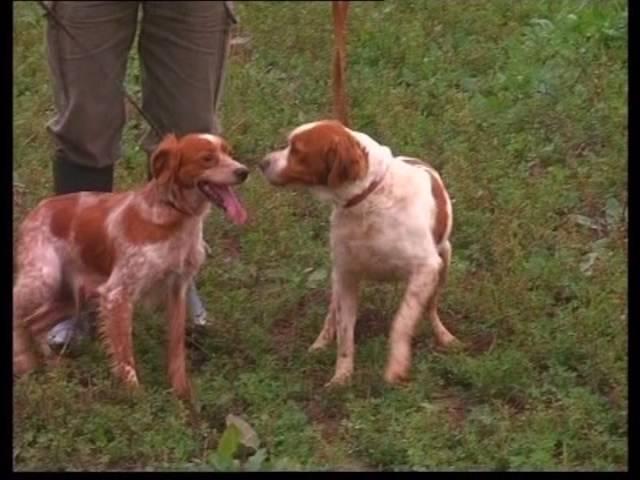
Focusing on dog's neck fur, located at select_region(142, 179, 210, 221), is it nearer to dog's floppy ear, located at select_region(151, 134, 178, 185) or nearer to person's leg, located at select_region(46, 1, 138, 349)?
dog's floppy ear, located at select_region(151, 134, 178, 185)

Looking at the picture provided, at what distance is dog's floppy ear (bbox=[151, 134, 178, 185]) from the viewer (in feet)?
18.9

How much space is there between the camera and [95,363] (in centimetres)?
610

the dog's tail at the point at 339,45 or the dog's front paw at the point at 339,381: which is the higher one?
the dog's tail at the point at 339,45

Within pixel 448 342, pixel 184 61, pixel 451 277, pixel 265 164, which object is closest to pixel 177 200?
pixel 265 164

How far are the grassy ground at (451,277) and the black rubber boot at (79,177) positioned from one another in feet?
1.95

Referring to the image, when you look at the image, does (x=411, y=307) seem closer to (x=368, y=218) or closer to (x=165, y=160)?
(x=368, y=218)

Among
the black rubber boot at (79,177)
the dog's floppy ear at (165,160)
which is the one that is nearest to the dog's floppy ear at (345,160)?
the dog's floppy ear at (165,160)

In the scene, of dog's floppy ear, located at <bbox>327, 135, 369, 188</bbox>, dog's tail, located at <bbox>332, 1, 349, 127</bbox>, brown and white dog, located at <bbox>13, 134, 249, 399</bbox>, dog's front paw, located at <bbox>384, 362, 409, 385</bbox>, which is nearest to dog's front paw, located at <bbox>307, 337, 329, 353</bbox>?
dog's front paw, located at <bbox>384, 362, 409, 385</bbox>

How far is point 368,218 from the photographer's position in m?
6.09

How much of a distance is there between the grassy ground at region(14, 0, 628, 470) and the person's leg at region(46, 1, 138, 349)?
699mm

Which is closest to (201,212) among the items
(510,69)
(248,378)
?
(248,378)

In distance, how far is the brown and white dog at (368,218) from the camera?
5953mm

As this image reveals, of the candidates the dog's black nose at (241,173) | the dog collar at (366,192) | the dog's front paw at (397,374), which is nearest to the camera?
the dog's black nose at (241,173)

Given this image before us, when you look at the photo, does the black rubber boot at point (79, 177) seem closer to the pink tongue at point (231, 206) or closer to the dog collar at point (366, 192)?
the pink tongue at point (231, 206)
